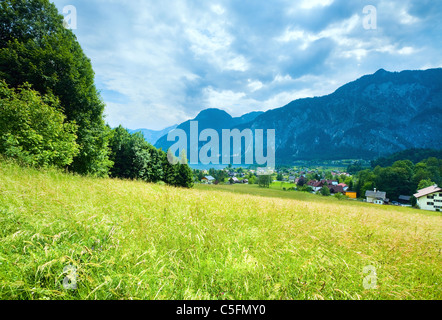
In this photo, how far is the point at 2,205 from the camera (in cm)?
355

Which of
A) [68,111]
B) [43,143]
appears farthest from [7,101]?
[68,111]

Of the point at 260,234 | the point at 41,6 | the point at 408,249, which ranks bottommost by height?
the point at 408,249

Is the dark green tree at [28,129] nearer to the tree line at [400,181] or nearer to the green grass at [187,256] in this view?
the green grass at [187,256]

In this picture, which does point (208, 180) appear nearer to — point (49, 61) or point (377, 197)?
point (377, 197)

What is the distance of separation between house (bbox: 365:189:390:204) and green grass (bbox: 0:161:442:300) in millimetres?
106511

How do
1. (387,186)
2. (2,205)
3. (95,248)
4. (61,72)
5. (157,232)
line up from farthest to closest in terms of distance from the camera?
1. (387,186)
2. (61,72)
3. (2,205)
4. (157,232)
5. (95,248)

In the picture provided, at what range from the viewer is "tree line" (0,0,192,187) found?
32.7 ft

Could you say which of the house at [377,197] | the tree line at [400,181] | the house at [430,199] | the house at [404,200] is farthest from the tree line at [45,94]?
the house at [404,200]

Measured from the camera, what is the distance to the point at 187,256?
2729 millimetres

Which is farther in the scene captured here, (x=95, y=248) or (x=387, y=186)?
(x=387, y=186)

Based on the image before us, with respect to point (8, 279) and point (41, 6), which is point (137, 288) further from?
point (41, 6)

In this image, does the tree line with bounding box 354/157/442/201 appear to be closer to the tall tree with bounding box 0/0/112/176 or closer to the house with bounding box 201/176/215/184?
the house with bounding box 201/176/215/184

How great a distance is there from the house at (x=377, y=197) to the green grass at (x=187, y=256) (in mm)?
106511
